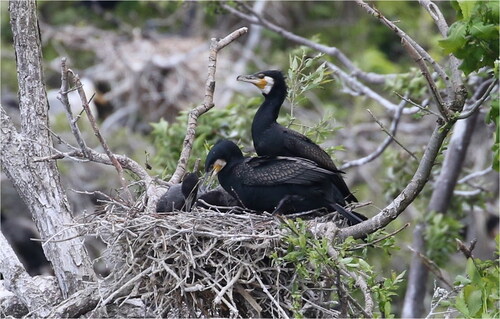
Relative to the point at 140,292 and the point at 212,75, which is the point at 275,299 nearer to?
the point at 140,292

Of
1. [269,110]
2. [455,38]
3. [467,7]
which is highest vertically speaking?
[467,7]

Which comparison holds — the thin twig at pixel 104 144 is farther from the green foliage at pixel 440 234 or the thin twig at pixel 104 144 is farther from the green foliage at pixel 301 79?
the green foliage at pixel 440 234

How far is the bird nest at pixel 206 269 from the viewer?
Answer: 524 cm

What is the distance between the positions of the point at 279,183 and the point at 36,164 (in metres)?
1.56

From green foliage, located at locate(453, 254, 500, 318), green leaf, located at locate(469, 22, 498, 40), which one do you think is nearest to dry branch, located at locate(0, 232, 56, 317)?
green foliage, located at locate(453, 254, 500, 318)

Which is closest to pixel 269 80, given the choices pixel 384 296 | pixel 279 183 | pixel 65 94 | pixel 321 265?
pixel 279 183

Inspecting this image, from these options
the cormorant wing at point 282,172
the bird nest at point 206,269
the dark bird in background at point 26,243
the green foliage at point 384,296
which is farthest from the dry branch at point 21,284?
the dark bird in background at point 26,243

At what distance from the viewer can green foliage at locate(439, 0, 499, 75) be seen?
445 cm

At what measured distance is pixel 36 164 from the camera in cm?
575

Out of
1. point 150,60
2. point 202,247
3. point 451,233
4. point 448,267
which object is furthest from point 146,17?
point 202,247

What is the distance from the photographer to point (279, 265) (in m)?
5.30

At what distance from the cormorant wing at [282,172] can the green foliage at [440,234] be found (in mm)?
2952

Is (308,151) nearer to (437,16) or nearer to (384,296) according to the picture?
(437,16)

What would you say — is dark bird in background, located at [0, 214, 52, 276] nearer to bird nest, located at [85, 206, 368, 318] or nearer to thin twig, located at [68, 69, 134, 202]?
thin twig, located at [68, 69, 134, 202]
